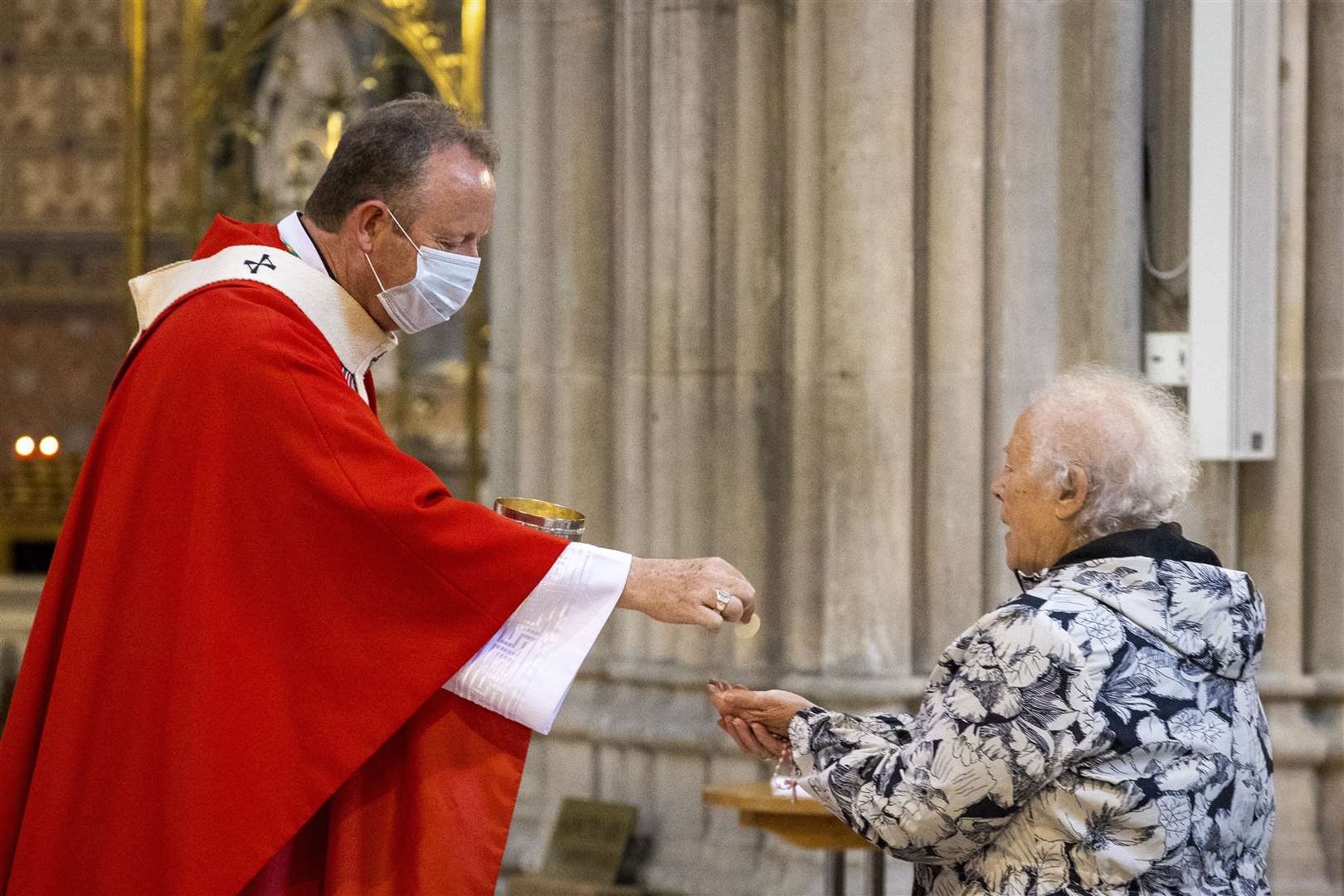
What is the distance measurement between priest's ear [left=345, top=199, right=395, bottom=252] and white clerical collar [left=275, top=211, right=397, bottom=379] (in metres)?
0.08

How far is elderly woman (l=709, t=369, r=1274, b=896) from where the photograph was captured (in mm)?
2262

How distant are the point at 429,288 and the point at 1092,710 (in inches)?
45.0

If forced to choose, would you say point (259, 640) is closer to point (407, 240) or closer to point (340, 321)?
point (340, 321)

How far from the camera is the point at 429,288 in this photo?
258 cm

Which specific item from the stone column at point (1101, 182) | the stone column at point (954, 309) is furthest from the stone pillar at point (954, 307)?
the stone column at point (1101, 182)

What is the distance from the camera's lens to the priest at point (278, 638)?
7.67 feet

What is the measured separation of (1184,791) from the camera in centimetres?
227

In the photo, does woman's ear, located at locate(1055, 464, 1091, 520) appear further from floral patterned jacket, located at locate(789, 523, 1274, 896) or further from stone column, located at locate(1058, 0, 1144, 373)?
stone column, located at locate(1058, 0, 1144, 373)

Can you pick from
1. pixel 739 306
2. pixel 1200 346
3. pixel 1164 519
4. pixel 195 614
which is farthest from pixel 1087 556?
pixel 739 306

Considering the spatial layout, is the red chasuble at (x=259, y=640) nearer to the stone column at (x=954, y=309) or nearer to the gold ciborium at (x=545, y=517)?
the gold ciborium at (x=545, y=517)

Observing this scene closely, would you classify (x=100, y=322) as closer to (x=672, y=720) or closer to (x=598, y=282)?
(x=598, y=282)

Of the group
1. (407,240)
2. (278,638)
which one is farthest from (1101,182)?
(278,638)

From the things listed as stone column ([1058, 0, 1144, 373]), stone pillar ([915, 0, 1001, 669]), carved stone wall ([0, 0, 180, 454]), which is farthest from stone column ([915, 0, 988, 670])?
carved stone wall ([0, 0, 180, 454])

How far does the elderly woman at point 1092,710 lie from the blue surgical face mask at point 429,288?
34.0 inches
